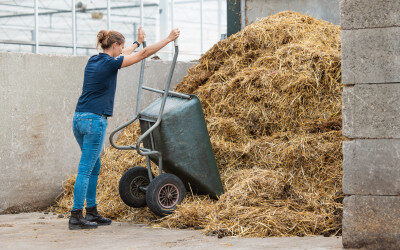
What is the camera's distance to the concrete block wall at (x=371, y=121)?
3.72m

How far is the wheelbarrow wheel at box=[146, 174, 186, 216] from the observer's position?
488cm

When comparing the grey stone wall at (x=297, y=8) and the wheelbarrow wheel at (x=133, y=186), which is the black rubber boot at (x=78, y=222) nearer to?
the wheelbarrow wheel at (x=133, y=186)

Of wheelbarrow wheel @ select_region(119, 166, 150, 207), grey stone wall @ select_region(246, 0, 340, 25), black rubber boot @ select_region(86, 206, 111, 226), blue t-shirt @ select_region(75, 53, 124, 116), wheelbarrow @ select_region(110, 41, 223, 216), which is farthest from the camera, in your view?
grey stone wall @ select_region(246, 0, 340, 25)

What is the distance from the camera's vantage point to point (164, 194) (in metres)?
4.98

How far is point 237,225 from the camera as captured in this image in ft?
14.7

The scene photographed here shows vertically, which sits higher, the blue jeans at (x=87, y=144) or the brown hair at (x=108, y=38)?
the brown hair at (x=108, y=38)

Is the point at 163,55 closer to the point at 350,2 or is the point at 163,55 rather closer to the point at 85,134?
the point at 85,134

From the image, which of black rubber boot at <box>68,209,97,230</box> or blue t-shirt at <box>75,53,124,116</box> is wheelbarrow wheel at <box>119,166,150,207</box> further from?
blue t-shirt at <box>75,53,124,116</box>

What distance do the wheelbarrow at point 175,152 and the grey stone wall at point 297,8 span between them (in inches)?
159

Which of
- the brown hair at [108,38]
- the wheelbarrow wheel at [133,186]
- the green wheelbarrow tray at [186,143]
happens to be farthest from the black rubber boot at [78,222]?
the brown hair at [108,38]

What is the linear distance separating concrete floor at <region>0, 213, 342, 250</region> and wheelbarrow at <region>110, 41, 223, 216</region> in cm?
33

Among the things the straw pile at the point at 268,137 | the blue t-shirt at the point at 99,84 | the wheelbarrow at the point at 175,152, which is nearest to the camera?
the straw pile at the point at 268,137

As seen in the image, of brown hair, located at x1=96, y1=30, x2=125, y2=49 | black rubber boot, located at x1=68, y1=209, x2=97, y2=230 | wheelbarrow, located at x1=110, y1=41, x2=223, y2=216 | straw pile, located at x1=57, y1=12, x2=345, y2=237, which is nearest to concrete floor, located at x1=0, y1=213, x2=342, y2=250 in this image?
black rubber boot, located at x1=68, y1=209, x2=97, y2=230

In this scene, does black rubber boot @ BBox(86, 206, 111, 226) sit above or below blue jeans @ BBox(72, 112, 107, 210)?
below
